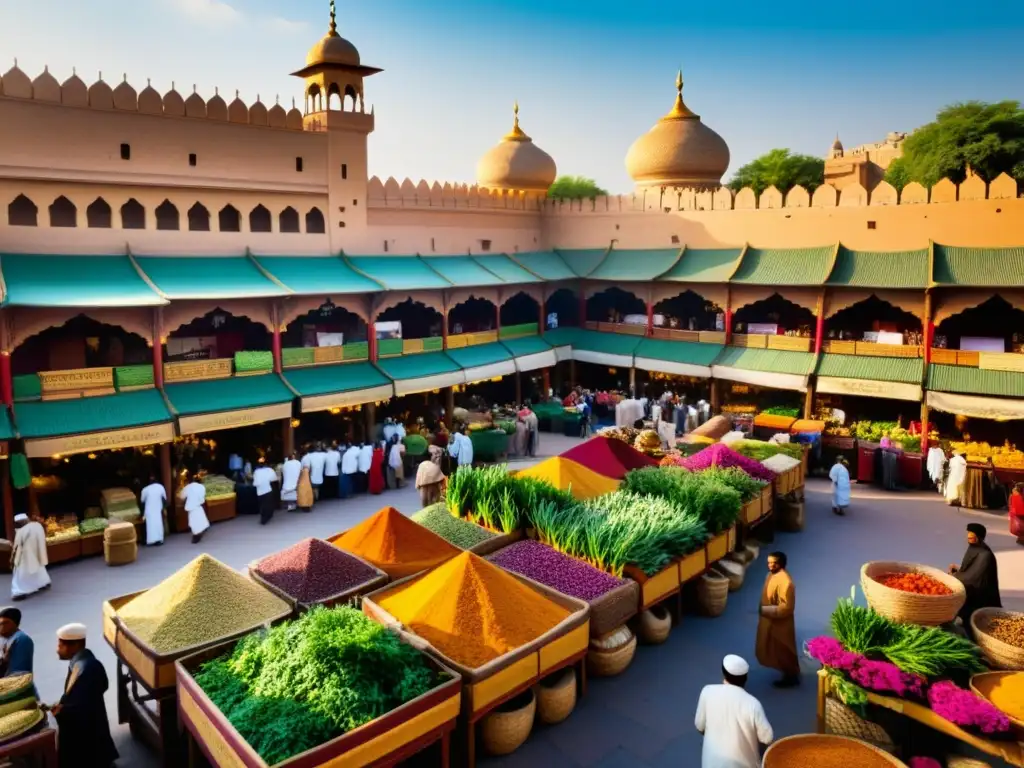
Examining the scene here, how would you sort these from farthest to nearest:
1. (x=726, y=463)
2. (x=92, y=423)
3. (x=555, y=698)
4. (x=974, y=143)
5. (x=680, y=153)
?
(x=974, y=143) < (x=680, y=153) < (x=92, y=423) < (x=726, y=463) < (x=555, y=698)

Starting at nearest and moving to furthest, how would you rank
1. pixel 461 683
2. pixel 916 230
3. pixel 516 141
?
pixel 461 683 < pixel 916 230 < pixel 516 141

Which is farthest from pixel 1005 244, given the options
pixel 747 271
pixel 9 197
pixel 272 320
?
pixel 9 197

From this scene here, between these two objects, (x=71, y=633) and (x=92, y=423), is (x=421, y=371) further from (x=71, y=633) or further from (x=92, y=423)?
(x=71, y=633)

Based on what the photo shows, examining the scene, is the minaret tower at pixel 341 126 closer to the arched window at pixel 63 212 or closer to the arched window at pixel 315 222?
the arched window at pixel 315 222

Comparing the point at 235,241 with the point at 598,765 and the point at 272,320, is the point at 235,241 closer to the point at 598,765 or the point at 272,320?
the point at 272,320

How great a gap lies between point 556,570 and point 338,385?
10.0 meters

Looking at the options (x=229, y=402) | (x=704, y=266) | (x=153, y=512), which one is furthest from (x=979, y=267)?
(x=153, y=512)

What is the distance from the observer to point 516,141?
30.9m

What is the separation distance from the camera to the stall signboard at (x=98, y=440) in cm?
1270

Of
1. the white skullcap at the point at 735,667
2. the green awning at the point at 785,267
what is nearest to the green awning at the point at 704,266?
the green awning at the point at 785,267

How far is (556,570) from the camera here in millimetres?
9211

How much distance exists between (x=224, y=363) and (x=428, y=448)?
199 inches

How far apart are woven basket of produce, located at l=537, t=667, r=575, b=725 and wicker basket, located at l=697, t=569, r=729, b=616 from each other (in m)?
3.06

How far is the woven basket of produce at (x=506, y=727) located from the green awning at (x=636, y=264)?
1753cm
